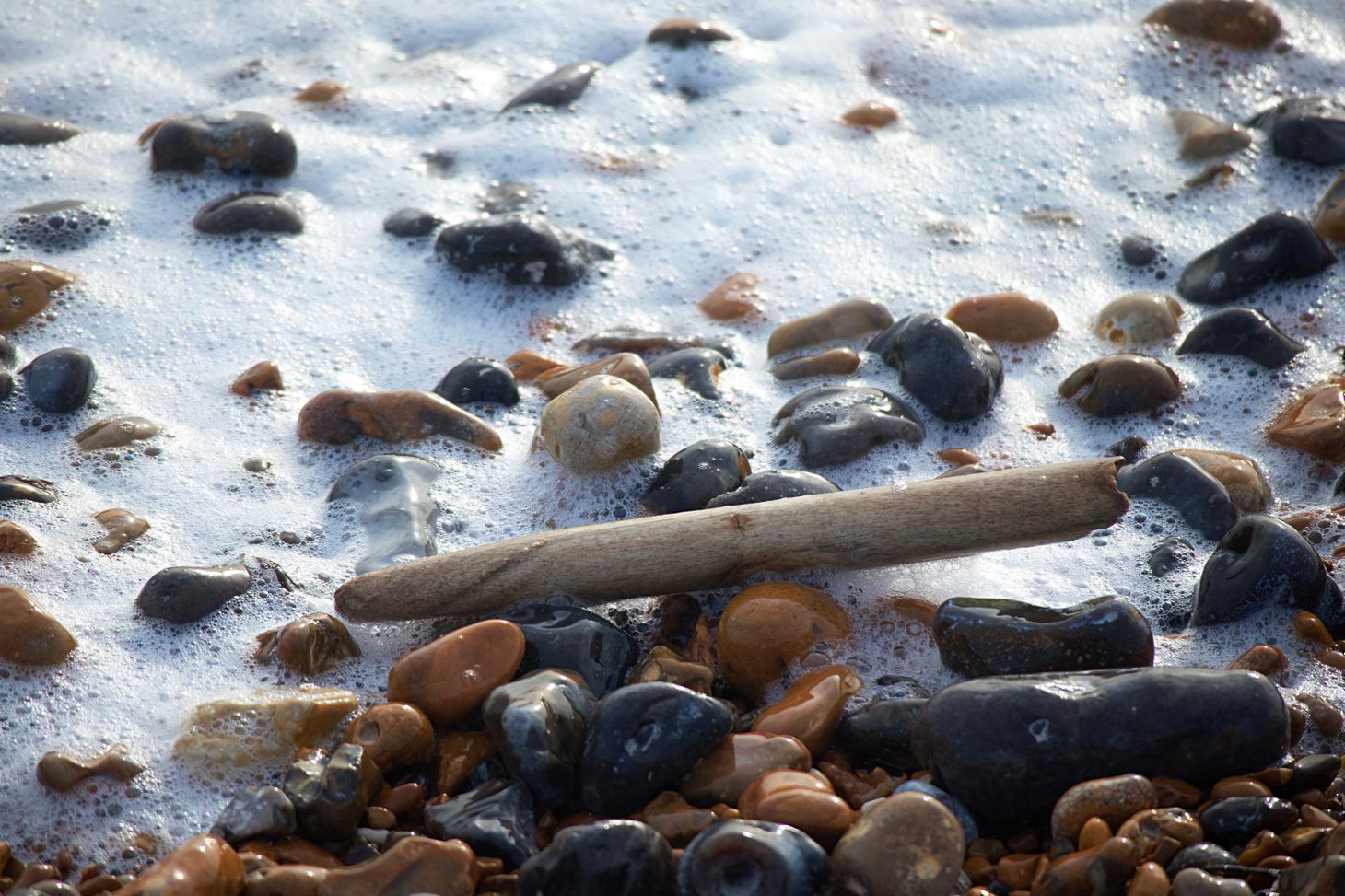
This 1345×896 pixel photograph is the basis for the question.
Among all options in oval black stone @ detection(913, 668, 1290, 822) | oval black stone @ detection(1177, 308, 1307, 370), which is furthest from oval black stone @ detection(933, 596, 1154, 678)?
oval black stone @ detection(1177, 308, 1307, 370)

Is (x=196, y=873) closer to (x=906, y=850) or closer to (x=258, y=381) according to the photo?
(x=906, y=850)

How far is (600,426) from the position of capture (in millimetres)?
2895

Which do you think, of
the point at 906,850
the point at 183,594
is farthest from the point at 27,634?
the point at 906,850

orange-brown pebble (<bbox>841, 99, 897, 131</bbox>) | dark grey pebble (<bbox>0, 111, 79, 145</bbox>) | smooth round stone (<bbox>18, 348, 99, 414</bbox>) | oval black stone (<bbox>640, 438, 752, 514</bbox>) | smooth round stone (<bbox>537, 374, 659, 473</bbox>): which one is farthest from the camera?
orange-brown pebble (<bbox>841, 99, 897, 131</bbox>)

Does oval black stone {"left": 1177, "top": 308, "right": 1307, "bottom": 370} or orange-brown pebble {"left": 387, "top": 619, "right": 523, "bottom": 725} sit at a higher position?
oval black stone {"left": 1177, "top": 308, "right": 1307, "bottom": 370}

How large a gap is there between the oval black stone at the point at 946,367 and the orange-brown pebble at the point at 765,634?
38.8 inches

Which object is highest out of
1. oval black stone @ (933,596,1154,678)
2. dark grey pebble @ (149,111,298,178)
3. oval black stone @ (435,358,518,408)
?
dark grey pebble @ (149,111,298,178)

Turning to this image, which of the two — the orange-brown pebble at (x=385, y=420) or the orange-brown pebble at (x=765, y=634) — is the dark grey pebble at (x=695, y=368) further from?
the orange-brown pebble at (x=765, y=634)

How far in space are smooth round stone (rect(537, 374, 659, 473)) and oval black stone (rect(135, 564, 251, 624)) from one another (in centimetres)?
89

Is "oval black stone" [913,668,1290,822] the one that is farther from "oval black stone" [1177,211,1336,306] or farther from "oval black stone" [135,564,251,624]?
"oval black stone" [1177,211,1336,306]

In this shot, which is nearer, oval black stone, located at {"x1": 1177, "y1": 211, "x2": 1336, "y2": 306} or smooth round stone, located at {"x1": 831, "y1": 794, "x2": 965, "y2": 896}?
smooth round stone, located at {"x1": 831, "y1": 794, "x2": 965, "y2": 896}

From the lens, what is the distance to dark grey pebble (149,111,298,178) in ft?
13.5

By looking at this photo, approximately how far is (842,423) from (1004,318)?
0.80 metres

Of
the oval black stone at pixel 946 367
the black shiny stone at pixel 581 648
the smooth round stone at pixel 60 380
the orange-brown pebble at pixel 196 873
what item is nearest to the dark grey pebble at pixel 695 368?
the oval black stone at pixel 946 367
